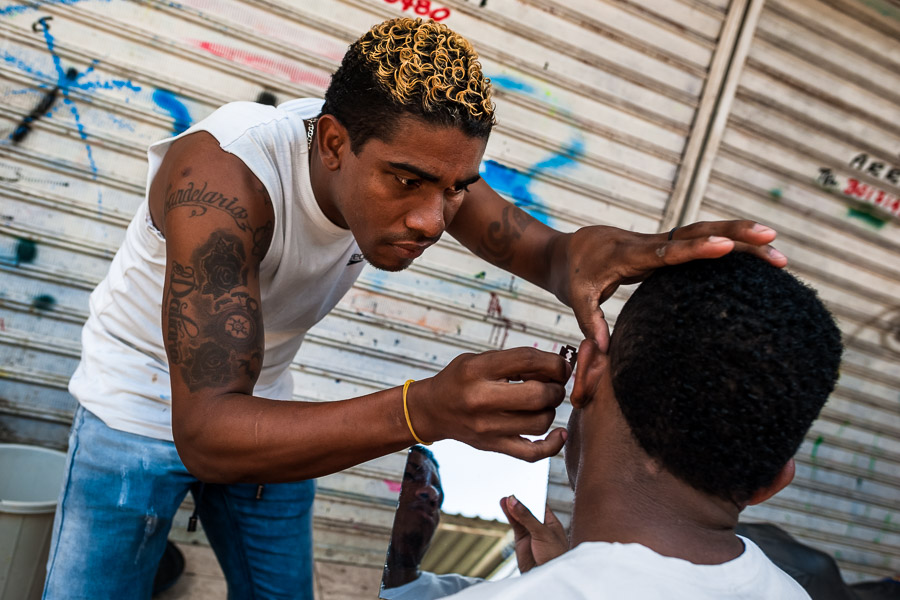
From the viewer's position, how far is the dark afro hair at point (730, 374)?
1.18m

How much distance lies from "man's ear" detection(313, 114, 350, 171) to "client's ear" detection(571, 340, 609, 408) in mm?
873

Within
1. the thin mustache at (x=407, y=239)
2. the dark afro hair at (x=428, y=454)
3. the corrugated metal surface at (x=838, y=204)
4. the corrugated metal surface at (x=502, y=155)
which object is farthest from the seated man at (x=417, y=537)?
the corrugated metal surface at (x=838, y=204)

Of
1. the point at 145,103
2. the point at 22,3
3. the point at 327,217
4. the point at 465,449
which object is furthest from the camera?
the point at 145,103

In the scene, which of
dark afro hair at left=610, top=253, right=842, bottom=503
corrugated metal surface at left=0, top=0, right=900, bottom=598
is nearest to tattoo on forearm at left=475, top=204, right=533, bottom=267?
dark afro hair at left=610, top=253, right=842, bottom=503

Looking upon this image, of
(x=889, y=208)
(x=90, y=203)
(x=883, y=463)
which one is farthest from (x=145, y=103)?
(x=883, y=463)

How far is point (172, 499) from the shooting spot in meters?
2.12

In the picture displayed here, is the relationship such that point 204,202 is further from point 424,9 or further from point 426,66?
point 424,9

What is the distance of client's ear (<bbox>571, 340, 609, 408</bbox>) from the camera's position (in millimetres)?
1435

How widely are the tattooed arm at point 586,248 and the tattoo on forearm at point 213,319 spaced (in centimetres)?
78

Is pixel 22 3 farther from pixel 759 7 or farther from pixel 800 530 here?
pixel 800 530

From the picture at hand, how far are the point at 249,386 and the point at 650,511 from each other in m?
0.92

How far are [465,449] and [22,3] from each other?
2.84 meters

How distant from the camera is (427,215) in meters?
1.84

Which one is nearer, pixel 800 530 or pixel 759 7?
pixel 759 7
